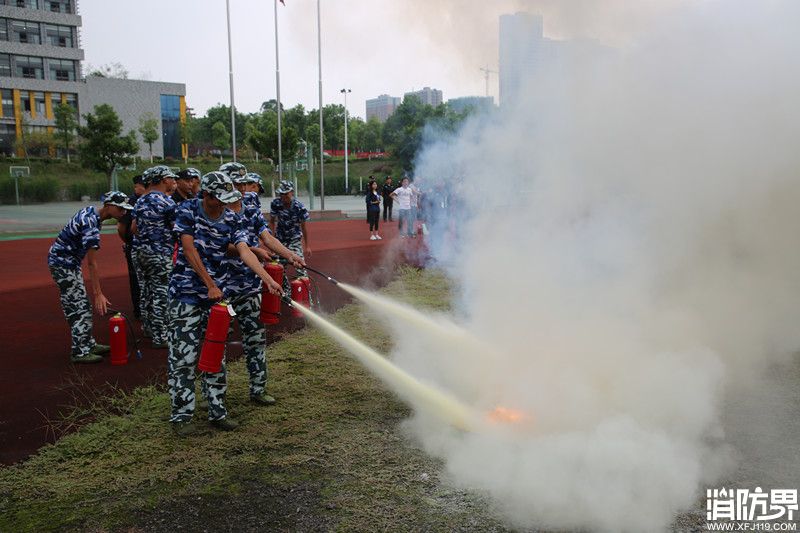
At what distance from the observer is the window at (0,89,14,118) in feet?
184

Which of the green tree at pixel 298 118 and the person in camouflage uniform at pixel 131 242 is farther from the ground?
the green tree at pixel 298 118

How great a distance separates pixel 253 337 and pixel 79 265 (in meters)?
2.37

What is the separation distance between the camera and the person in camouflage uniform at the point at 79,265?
6.23m

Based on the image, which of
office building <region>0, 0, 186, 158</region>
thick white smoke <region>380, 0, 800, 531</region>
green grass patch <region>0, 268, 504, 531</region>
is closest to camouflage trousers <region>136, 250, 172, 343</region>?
green grass patch <region>0, 268, 504, 531</region>

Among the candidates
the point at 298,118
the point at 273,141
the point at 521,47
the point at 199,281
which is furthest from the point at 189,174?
the point at 298,118

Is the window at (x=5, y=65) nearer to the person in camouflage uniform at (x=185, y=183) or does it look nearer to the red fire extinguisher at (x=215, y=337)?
the person in camouflage uniform at (x=185, y=183)

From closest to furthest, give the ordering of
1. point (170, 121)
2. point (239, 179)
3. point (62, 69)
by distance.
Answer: point (239, 179), point (62, 69), point (170, 121)

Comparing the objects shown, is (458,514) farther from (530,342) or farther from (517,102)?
(517,102)

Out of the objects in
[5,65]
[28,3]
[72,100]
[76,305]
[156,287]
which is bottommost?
[76,305]

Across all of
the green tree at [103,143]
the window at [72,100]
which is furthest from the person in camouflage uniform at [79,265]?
the window at [72,100]

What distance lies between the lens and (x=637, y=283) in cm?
657

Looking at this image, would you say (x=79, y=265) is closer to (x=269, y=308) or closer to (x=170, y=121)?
(x=269, y=308)

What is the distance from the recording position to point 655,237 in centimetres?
666

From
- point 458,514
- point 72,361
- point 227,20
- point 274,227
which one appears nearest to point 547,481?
point 458,514
